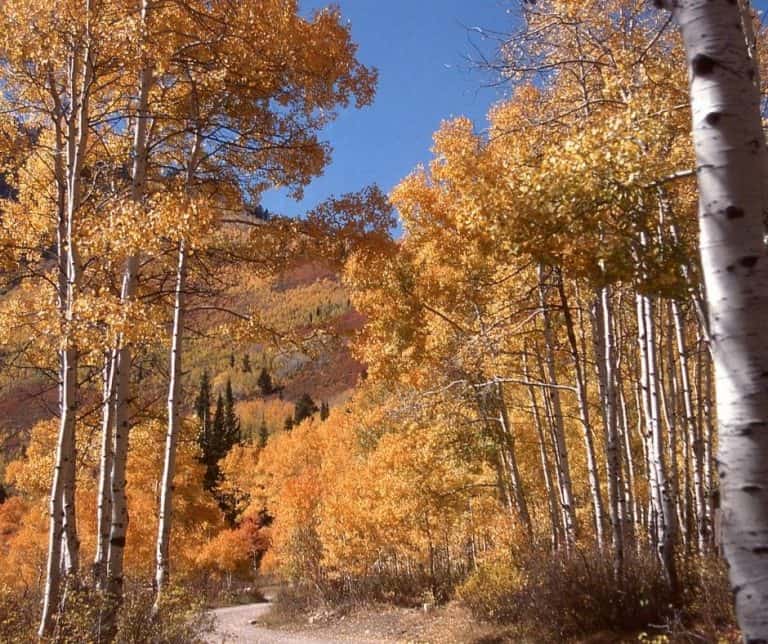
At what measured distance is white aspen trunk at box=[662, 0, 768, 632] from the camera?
1899 millimetres

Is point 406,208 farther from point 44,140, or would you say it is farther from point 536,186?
point 536,186

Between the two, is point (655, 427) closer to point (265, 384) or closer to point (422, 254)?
point (422, 254)

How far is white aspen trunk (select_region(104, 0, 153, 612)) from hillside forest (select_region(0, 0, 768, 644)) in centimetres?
3

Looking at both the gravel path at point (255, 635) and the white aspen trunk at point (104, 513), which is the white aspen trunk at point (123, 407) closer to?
the white aspen trunk at point (104, 513)

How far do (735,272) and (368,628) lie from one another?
49.4 ft

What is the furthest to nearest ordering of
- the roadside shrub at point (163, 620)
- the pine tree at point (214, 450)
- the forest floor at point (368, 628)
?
the pine tree at point (214, 450)
the forest floor at point (368, 628)
the roadside shrub at point (163, 620)

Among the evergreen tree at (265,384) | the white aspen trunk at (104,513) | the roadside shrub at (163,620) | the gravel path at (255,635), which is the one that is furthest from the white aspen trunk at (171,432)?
the evergreen tree at (265,384)

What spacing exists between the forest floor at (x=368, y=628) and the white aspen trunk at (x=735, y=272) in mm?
7900

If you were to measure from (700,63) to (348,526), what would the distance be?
669 inches

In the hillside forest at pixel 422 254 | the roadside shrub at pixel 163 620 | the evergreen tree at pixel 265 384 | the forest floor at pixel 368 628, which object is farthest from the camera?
the evergreen tree at pixel 265 384

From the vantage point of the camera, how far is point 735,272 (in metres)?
2.05

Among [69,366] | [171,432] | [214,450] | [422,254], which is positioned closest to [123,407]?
[69,366]

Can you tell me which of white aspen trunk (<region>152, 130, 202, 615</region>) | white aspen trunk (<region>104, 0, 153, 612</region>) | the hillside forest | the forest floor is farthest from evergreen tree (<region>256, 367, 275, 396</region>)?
white aspen trunk (<region>104, 0, 153, 612</region>)

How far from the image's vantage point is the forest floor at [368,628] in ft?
35.7
